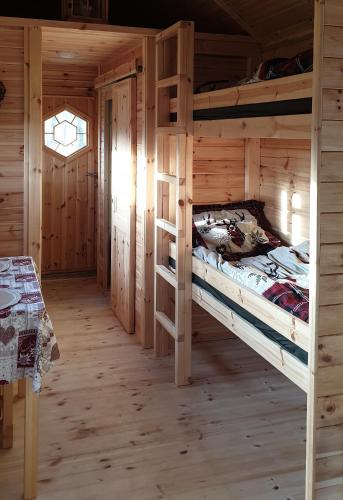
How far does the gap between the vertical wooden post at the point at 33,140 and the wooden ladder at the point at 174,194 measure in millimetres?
792

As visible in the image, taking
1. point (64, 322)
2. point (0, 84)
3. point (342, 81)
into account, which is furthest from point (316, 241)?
point (64, 322)

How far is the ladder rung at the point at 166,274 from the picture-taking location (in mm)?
3804

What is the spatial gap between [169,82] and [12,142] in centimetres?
110

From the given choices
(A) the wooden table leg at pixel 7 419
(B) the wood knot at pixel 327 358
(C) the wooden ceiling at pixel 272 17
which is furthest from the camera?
(C) the wooden ceiling at pixel 272 17

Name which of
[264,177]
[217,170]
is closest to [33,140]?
[217,170]

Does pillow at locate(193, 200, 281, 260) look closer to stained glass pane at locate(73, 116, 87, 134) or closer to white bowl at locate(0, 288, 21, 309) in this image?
white bowl at locate(0, 288, 21, 309)

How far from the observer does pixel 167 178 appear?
3.88m

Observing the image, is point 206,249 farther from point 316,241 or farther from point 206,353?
point 316,241

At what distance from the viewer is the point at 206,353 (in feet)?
14.1

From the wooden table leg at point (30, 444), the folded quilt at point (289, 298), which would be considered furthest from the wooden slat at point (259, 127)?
the wooden table leg at point (30, 444)

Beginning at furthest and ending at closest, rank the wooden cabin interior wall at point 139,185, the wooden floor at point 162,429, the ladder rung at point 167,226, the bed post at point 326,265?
the wooden cabin interior wall at point 139,185 → the ladder rung at point 167,226 → the wooden floor at point 162,429 → the bed post at point 326,265

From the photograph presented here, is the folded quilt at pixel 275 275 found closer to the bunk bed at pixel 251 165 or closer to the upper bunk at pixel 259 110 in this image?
the bunk bed at pixel 251 165

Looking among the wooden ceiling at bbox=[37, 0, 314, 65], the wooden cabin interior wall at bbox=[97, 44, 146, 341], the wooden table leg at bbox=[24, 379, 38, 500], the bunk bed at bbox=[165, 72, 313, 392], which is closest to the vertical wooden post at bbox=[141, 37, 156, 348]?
the wooden cabin interior wall at bbox=[97, 44, 146, 341]

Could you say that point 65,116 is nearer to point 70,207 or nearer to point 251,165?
point 70,207
